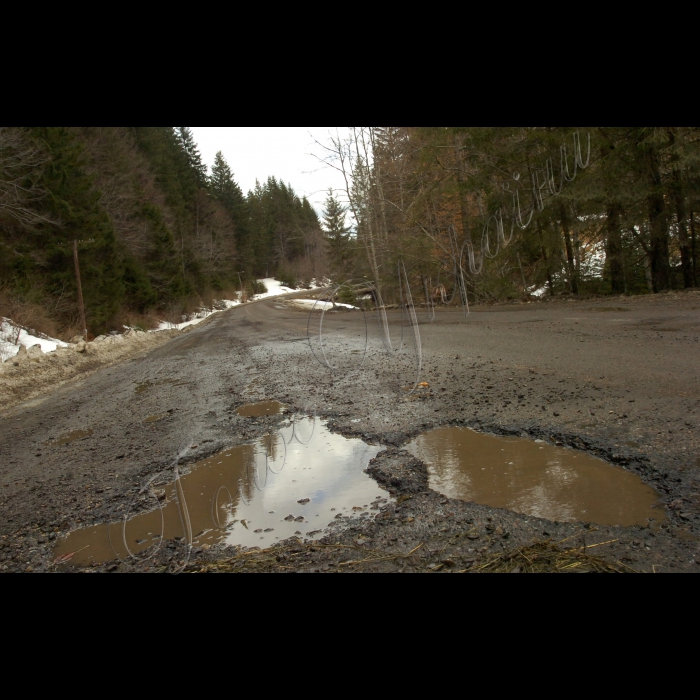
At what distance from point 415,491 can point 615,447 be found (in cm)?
155

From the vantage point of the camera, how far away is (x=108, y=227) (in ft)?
86.6

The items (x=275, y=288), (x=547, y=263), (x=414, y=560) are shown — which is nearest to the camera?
(x=414, y=560)

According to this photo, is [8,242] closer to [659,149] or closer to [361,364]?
[361,364]

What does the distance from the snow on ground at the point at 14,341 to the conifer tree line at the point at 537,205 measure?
37.8 ft

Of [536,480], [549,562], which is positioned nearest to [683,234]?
[536,480]

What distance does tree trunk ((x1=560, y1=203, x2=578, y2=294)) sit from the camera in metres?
16.3

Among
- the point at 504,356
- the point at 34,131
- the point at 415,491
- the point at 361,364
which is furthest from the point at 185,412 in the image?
the point at 34,131

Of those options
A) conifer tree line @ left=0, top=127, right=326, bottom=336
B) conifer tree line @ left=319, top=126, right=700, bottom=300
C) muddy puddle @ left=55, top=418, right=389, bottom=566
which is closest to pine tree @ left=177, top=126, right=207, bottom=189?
conifer tree line @ left=0, top=127, right=326, bottom=336

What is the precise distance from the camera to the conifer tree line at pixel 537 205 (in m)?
13.6

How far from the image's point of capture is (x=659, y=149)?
12.9m

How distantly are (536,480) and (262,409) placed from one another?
351cm

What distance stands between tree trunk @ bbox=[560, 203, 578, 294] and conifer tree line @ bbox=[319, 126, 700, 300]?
0.12 feet

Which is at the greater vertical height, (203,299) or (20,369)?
(203,299)

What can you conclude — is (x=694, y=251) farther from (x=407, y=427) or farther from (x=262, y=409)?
(x=262, y=409)
